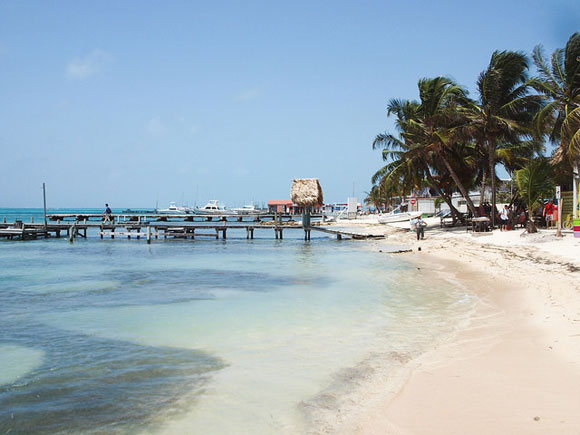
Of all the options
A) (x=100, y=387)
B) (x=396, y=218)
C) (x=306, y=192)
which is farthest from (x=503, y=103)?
(x=100, y=387)

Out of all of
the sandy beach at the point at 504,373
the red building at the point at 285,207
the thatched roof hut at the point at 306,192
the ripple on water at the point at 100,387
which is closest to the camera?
the sandy beach at the point at 504,373

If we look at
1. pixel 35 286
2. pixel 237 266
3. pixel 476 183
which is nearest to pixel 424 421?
pixel 35 286

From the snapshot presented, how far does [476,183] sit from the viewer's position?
29.7 meters

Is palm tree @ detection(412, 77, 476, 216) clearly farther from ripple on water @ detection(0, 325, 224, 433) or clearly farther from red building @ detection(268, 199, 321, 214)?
red building @ detection(268, 199, 321, 214)

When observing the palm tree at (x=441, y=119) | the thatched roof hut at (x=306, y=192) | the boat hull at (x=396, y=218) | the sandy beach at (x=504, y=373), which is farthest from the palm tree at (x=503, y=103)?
the boat hull at (x=396, y=218)

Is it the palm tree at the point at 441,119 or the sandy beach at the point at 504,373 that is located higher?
the palm tree at the point at 441,119

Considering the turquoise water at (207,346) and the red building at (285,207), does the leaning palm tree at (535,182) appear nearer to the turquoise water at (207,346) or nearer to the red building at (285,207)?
the turquoise water at (207,346)

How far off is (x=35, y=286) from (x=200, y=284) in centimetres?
429

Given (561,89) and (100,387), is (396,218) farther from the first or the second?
(100,387)

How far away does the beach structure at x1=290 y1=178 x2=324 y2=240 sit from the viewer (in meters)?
28.6

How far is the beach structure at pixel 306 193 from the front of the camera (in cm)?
2861

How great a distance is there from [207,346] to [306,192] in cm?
2288

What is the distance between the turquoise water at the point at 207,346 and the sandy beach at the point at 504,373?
43 cm

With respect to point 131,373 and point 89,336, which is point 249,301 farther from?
point 131,373
